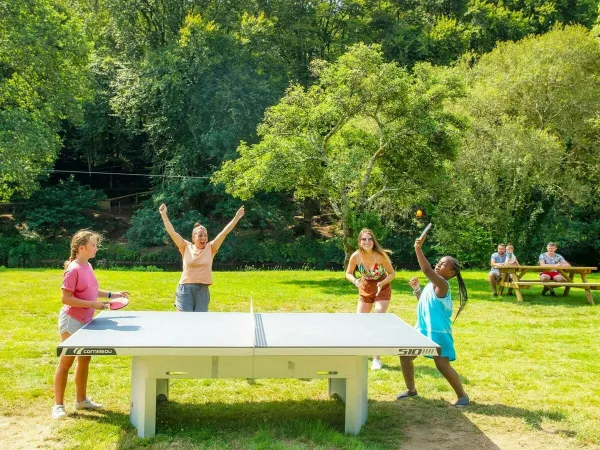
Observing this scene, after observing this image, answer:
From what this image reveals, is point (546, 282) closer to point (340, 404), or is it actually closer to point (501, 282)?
point (501, 282)

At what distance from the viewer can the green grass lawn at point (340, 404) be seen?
5668 millimetres

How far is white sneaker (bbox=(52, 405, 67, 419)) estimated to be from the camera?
6.05 metres

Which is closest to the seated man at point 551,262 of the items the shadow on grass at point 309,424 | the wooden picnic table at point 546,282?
the wooden picnic table at point 546,282

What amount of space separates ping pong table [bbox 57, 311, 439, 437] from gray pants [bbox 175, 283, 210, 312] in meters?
1.40

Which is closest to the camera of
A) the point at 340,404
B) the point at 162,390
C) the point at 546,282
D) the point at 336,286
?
the point at 162,390

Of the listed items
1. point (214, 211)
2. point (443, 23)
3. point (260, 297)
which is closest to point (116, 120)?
point (214, 211)

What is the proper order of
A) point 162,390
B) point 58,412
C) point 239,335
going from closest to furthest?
1. point 239,335
2. point 58,412
3. point 162,390

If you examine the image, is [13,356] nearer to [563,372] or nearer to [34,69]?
[563,372]

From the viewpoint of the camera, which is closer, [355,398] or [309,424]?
[355,398]

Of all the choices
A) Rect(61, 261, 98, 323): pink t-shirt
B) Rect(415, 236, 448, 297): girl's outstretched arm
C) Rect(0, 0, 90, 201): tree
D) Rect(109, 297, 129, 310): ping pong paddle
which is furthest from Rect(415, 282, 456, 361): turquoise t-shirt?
Rect(0, 0, 90, 201): tree

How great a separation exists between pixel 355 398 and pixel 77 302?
2663mm

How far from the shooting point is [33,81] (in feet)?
88.4

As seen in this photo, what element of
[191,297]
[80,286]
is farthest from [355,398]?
[191,297]

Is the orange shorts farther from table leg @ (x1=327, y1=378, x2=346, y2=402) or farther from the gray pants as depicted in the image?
the gray pants
